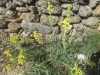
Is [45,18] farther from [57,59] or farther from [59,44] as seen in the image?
[57,59]

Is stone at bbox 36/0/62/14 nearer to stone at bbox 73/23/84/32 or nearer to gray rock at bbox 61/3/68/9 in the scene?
gray rock at bbox 61/3/68/9

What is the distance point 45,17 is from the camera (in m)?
3.87

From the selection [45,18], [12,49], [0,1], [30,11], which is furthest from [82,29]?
[0,1]

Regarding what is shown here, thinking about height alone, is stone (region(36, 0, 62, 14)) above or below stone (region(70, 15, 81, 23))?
above

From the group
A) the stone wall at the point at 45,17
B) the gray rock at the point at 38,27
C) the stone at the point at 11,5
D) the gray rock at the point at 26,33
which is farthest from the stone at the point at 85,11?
the stone at the point at 11,5

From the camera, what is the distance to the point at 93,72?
308 cm

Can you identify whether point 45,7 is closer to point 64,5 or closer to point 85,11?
point 64,5

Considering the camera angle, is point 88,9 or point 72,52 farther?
point 88,9

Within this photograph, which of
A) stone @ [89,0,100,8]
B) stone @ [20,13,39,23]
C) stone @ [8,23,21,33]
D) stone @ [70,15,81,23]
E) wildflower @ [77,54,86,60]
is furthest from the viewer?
stone @ [8,23,21,33]

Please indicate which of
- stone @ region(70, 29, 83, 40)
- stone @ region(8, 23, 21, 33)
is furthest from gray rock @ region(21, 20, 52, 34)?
stone @ region(70, 29, 83, 40)

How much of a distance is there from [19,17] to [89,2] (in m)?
1.16

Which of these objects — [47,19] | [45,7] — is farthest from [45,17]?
[45,7]

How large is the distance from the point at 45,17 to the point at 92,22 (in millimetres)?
724

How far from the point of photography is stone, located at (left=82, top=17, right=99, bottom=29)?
3801 mm
